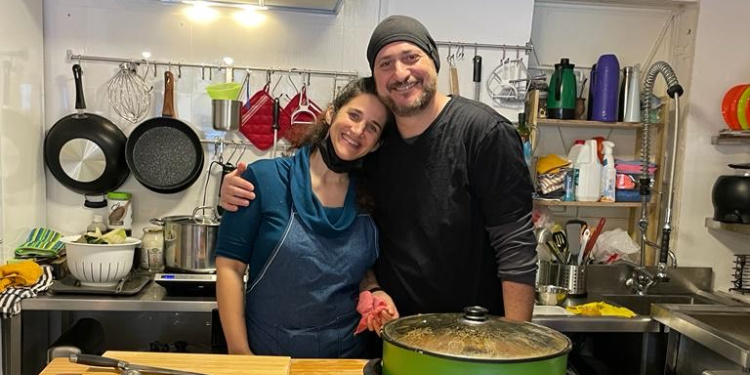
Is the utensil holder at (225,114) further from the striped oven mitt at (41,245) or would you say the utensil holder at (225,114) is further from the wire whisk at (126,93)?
the striped oven mitt at (41,245)

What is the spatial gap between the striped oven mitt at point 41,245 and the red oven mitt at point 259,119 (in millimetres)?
801

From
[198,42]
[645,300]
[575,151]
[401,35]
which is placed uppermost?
[198,42]

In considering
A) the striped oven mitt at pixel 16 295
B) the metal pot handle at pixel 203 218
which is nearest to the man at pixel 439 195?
the metal pot handle at pixel 203 218

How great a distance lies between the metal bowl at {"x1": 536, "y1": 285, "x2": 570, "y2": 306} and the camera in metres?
2.17

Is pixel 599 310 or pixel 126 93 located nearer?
pixel 599 310

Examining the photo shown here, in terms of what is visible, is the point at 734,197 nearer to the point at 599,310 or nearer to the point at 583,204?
the point at 583,204

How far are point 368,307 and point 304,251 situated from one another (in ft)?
0.62

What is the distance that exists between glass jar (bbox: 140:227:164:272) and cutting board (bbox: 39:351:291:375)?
122 cm

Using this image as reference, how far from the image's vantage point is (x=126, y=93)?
2379mm

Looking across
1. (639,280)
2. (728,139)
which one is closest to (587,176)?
(639,280)

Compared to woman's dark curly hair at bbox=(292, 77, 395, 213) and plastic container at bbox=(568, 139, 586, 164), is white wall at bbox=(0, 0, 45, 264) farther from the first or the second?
plastic container at bbox=(568, 139, 586, 164)

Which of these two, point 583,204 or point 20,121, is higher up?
point 20,121

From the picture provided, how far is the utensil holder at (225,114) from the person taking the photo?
90.7 inches

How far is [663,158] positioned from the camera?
8.29 ft
